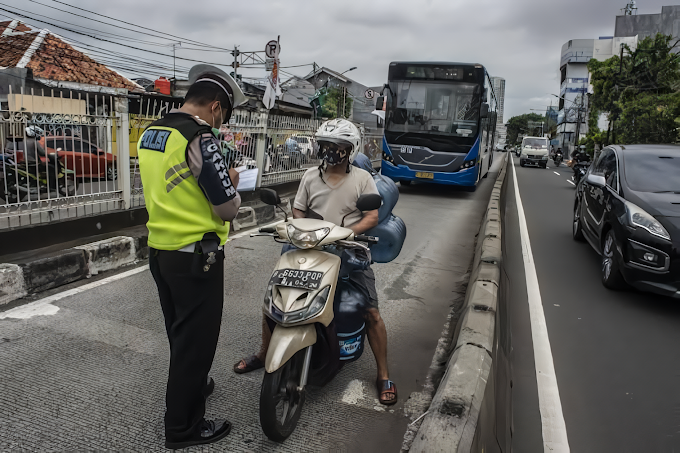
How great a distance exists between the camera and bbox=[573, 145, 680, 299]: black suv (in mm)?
4879

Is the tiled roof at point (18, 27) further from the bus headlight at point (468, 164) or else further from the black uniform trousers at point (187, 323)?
the black uniform trousers at point (187, 323)

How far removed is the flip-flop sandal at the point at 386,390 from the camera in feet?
9.78

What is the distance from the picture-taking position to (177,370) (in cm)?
234

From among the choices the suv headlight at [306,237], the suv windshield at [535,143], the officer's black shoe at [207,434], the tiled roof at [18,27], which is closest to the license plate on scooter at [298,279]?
the suv headlight at [306,237]

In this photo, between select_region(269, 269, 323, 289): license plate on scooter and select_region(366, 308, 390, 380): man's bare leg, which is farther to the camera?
select_region(366, 308, 390, 380): man's bare leg

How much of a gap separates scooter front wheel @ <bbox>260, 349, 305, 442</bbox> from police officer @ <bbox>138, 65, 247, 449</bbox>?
1.02ft

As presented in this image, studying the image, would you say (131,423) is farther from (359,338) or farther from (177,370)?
(359,338)

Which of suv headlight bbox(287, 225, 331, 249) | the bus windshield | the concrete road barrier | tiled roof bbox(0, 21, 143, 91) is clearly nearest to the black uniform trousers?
suv headlight bbox(287, 225, 331, 249)

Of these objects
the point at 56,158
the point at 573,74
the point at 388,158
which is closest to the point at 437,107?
the point at 388,158

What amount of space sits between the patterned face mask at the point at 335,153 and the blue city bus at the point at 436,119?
1012 centimetres

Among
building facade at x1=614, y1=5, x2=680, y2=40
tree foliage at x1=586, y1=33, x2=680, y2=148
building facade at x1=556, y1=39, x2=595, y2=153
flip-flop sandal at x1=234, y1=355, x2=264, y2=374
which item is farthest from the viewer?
building facade at x1=556, y1=39, x2=595, y2=153

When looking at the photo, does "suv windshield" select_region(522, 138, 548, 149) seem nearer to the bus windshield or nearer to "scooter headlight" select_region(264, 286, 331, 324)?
the bus windshield

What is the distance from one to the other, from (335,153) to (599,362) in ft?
8.64

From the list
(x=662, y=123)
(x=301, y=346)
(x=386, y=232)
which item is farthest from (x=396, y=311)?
(x=662, y=123)
